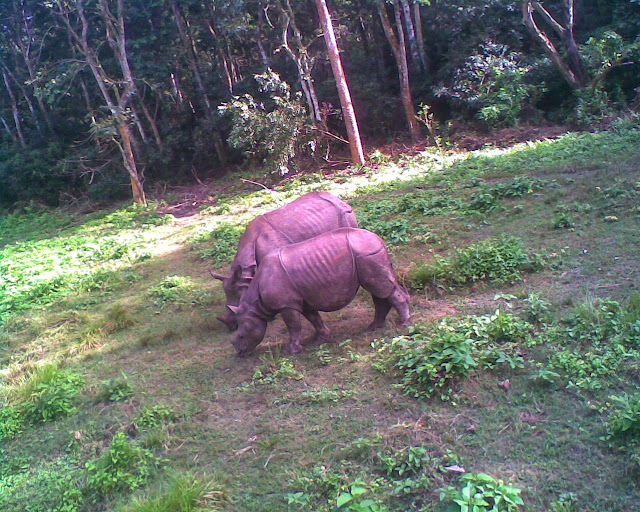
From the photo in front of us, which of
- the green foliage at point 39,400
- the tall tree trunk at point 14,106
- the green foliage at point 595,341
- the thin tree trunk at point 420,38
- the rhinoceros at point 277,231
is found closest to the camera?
the green foliage at point 595,341

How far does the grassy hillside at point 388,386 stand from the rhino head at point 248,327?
205 mm

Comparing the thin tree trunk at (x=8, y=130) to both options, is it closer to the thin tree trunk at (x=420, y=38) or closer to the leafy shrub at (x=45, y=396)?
the thin tree trunk at (x=420, y=38)

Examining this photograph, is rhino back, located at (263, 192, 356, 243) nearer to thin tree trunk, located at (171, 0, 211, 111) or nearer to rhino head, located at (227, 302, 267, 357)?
rhino head, located at (227, 302, 267, 357)

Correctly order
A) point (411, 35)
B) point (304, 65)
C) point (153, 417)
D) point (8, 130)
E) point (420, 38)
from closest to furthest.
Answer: point (153, 417)
point (304, 65)
point (411, 35)
point (420, 38)
point (8, 130)

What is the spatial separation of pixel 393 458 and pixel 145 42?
75.1ft

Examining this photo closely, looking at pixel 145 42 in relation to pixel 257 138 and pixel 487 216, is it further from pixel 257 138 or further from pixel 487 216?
pixel 487 216

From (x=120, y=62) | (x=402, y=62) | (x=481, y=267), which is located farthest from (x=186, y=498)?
(x=120, y=62)

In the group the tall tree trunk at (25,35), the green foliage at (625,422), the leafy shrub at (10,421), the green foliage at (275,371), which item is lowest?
the green foliage at (275,371)

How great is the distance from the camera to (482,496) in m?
3.34

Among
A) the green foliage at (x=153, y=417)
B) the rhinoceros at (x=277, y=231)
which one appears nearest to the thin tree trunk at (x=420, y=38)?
the rhinoceros at (x=277, y=231)

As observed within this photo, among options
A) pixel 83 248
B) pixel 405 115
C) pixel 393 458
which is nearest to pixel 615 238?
pixel 393 458

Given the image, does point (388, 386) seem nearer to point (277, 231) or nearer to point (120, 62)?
point (277, 231)

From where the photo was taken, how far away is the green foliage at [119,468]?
4.48 m

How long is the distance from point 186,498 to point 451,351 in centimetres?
240
